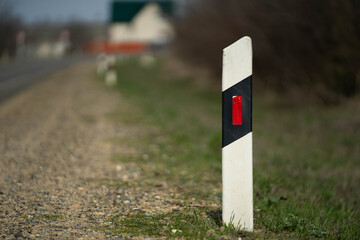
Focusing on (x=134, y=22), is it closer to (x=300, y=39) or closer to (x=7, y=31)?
(x=7, y=31)

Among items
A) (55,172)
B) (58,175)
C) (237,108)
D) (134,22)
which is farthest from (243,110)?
(134,22)

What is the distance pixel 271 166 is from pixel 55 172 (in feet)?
9.90

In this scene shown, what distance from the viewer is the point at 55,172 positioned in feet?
17.5

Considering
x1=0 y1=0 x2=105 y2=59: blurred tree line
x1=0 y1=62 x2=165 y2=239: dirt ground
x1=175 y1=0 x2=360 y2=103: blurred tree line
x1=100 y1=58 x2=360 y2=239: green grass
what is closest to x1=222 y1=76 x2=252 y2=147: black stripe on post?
x1=100 y1=58 x2=360 y2=239: green grass

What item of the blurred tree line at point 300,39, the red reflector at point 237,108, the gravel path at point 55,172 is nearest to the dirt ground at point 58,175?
the gravel path at point 55,172

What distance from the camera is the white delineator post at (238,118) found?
328 centimetres

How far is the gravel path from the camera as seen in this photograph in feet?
11.7

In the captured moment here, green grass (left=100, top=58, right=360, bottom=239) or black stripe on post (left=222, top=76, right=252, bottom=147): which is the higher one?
black stripe on post (left=222, top=76, right=252, bottom=147)

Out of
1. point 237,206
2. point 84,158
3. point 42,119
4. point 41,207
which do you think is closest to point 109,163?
point 84,158

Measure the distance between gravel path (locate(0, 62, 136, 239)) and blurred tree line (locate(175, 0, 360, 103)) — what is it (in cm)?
529

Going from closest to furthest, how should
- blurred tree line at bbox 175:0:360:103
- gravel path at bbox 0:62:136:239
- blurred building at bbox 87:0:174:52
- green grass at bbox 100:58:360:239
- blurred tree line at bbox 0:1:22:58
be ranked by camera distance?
gravel path at bbox 0:62:136:239 → green grass at bbox 100:58:360:239 → blurred tree line at bbox 175:0:360:103 → blurred tree line at bbox 0:1:22:58 → blurred building at bbox 87:0:174:52

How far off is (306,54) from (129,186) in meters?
8.48

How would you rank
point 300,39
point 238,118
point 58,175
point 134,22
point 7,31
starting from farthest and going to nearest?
point 134,22, point 7,31, point 300,39, point 58,175, point 238,118

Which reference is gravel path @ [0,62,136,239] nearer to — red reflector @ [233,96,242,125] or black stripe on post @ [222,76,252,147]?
black stripe on post @ [222,76,252,147]
